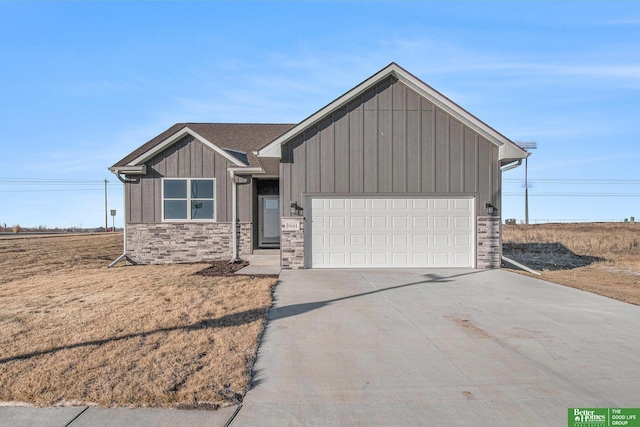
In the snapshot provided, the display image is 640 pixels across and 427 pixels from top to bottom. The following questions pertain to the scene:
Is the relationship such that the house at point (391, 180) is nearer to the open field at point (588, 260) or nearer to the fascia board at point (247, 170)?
the fascia board at point (247, 170)

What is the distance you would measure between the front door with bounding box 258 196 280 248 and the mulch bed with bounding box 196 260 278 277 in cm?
209

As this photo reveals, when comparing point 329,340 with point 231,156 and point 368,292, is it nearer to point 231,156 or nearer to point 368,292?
point 368,292

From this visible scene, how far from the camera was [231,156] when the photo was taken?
1506 centimetres

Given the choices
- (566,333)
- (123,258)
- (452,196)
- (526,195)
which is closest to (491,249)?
(452,196)

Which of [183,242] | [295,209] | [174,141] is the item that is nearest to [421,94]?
[295,209]

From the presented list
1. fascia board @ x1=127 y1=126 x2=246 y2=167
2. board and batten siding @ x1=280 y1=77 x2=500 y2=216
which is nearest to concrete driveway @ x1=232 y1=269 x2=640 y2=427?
board and batten siding @ x1=280 y1=77 x2=500 y2=216

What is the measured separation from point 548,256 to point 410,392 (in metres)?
18.1

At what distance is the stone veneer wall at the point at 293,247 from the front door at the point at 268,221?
4.09 meters

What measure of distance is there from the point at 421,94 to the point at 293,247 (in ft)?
18.5

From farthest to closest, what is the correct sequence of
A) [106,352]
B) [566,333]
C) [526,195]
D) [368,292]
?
[526,195] < [368,292] < [566,333] < [106,352]

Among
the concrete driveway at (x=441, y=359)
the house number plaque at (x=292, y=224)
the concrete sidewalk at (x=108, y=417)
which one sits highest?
the house number plaque at (x=292, y=224)

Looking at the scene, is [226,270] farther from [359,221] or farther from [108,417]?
[108,417]

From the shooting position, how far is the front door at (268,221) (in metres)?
16.8

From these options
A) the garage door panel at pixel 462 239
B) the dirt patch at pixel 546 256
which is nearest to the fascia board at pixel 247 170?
the garage door panel at pixel 462 239
